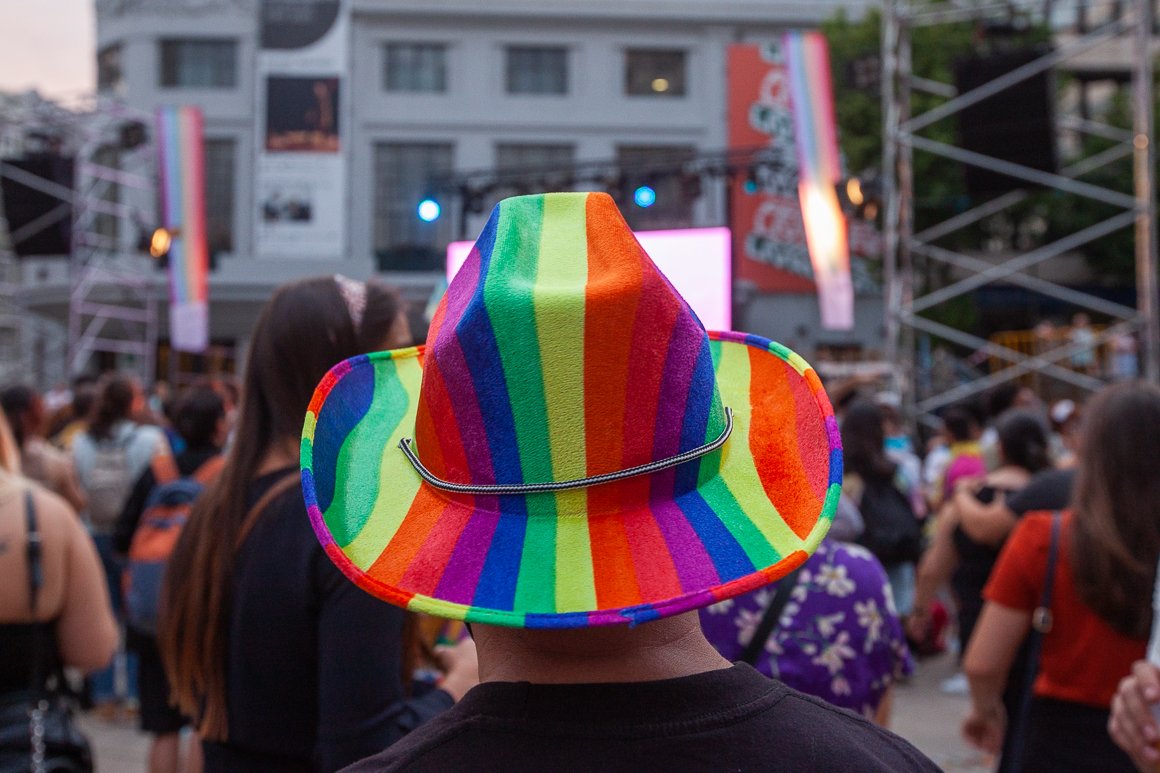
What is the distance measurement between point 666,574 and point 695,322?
239 millimetres

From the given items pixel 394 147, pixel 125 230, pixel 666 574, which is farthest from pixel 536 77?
pixel 666 574

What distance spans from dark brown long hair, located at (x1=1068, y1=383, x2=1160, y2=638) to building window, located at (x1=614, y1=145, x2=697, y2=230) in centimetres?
778

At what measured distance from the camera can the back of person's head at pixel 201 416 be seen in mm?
4543

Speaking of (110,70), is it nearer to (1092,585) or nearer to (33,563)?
(33,563)

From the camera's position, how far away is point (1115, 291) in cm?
2656

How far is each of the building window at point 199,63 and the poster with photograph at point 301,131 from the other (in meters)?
2.48

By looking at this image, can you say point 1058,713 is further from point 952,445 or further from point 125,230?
point 125,230

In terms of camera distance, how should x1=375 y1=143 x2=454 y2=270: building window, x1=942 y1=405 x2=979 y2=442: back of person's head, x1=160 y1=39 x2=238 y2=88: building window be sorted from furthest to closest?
1. x1=160 y1=39 x2=238 y2=88: building window
2. x1=375 y1=143 x2=454 y2=270: building window
3. x1=942 y1=405 x2=979 y2=442: back of person's head

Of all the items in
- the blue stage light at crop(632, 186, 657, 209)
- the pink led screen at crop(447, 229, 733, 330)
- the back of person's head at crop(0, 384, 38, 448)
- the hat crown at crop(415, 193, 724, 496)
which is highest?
the blue stage light at crop(632, 186, 657, 209)

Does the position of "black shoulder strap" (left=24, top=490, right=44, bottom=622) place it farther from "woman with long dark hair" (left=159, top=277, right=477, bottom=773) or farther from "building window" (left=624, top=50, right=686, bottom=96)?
"building window" (left=624, top=50, right=686, bottom=96)

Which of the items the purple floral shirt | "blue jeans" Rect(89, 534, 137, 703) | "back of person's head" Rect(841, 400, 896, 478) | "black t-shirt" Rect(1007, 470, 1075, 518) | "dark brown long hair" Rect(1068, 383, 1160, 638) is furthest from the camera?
"blue jeans" Rect(89, 534, 137, 703)

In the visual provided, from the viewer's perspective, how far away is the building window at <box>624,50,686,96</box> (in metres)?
27.3

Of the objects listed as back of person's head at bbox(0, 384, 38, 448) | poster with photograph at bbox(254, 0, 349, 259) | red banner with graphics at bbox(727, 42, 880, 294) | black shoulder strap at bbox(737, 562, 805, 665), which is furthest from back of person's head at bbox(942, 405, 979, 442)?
poster with photograph at bbox(254, 0, 349, 259)

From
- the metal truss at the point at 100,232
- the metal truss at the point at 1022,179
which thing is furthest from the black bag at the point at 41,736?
the metal truss at the point at 100,232
